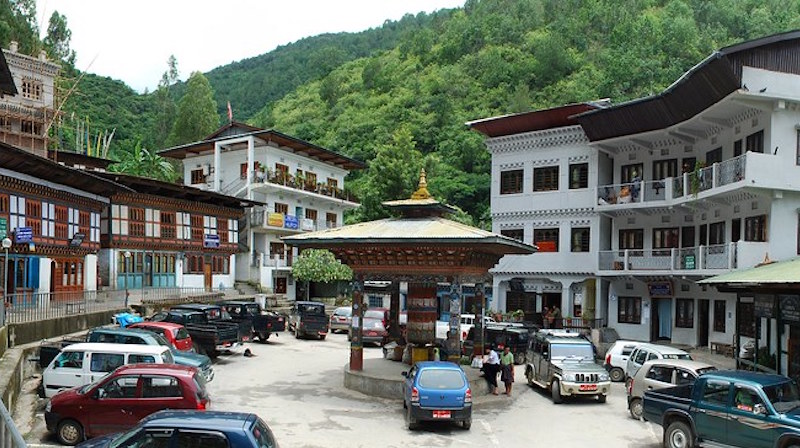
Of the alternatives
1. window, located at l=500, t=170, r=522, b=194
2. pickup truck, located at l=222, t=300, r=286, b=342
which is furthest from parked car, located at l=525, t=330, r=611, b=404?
window, located at l=500, t=170, r=522, b=194

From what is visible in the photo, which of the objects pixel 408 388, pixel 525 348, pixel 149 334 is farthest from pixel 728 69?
pixel 149 334

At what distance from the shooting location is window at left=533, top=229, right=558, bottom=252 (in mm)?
38906

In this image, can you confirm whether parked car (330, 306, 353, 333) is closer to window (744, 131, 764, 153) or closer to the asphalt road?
the asphalt road

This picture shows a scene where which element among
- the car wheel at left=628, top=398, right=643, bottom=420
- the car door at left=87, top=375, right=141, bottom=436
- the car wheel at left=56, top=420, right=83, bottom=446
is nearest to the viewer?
the car door at left=87, top=375, right=141, bottom=436

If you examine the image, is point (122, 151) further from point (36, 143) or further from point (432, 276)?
point (432, 276)

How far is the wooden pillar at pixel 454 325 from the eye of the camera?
73.5 feet

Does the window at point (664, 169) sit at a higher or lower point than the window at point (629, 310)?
higher

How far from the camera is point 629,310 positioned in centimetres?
3641

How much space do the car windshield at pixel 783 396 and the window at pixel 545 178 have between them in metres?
25.4

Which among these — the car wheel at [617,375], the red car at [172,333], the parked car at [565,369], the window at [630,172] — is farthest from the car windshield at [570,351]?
the window at [630,172]

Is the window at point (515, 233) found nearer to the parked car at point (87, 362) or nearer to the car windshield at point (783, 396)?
the car windshield at point (783, 396)

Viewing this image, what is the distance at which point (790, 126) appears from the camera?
2720cm

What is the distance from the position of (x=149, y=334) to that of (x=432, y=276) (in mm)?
9125

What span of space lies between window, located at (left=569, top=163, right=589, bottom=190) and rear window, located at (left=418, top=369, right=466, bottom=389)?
23.0 m
